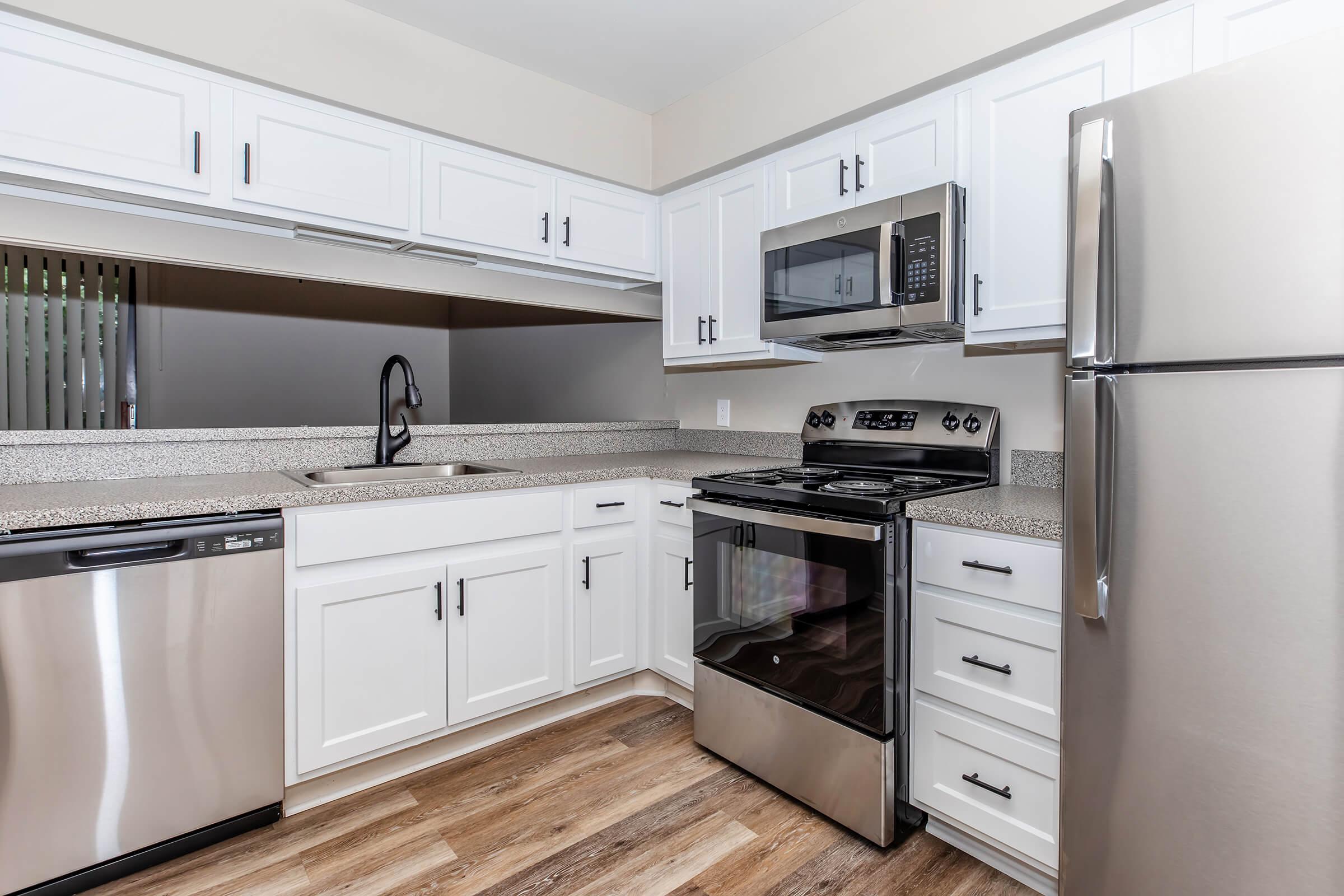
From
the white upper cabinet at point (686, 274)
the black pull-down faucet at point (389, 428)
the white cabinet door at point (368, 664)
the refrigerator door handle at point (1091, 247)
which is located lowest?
the white cabinet door at point (368, 664)

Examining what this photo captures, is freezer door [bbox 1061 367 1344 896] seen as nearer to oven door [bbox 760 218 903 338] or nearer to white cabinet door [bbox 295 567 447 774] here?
oven door [bbox 760 218 903 338]

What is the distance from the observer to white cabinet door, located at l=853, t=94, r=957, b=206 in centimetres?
200

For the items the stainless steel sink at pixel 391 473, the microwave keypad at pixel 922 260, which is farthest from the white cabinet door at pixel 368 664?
the microwave keypad at pixel 922 260

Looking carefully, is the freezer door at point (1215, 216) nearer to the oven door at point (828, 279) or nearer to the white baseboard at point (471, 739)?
the oven door at point (828, 279)

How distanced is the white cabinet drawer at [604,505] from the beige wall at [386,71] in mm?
1314

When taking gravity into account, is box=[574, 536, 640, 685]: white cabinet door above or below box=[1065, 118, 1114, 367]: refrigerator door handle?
below

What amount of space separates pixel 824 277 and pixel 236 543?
188 centimetres

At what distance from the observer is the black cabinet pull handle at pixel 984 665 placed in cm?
155

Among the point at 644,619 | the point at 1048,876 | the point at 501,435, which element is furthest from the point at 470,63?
the point at 1048,876

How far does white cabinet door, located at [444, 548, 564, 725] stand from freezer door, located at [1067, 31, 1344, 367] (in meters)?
1.69

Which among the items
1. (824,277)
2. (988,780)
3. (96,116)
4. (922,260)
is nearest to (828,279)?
(824,277)

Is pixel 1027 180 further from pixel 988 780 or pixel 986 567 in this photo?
pixel 988 780

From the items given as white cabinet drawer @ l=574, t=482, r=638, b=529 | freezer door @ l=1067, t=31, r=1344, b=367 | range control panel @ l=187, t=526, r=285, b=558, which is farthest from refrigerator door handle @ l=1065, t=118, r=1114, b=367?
range control panel @ l=187, t=526, r=285, b=558

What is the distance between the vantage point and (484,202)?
2.51 m
